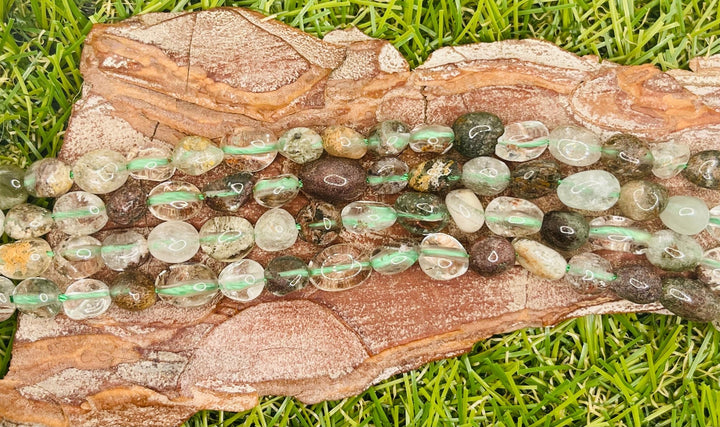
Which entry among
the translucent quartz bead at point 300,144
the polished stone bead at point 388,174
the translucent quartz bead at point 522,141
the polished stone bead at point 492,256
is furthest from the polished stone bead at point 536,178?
the translucent quartz bead at point 300,144

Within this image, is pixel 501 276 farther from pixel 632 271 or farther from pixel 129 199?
pixel 129 199

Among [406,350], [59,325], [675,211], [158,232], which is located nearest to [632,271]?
[675,211]

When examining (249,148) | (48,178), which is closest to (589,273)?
(249,148)

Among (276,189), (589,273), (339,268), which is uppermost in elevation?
(276,189)

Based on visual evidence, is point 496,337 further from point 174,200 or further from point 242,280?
point 174,200

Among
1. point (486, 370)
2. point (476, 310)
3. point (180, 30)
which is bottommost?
point (486, 370)
